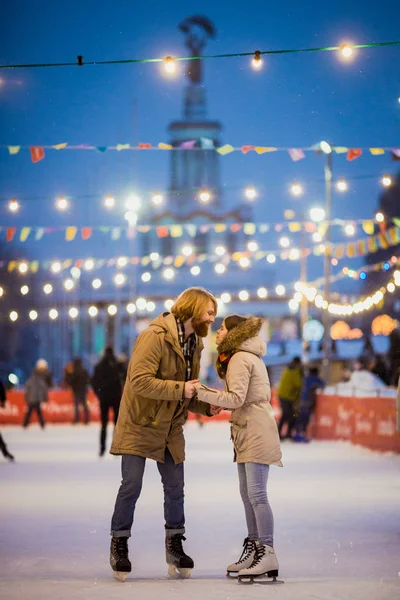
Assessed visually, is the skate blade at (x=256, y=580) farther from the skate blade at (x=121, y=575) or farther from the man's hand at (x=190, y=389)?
the man's hand at (x=190, y=389)

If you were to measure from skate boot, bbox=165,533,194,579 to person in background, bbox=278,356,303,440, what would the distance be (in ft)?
49.0

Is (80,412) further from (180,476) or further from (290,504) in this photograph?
(180,476)

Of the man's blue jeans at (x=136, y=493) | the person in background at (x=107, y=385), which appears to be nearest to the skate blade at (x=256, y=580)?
the man's blue jeans at (x=136, y=493)

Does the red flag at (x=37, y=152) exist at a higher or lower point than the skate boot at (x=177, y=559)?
higher

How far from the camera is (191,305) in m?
7.11

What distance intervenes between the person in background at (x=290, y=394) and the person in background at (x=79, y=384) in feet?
23.1

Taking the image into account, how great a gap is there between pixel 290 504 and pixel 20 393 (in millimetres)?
20739

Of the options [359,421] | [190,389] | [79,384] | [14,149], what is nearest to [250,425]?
[190,389]

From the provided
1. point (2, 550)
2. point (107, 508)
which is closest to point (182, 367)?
point (2, 550)

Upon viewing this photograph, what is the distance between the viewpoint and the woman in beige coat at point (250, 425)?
6.98 metres

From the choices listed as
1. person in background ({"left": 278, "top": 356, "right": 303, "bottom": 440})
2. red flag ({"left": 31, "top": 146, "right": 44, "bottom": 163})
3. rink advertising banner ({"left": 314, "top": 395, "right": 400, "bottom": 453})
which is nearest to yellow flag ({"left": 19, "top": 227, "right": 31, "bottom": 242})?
person in background ({"left": 278, "top": 356, "right": 303, "bottom": 440})

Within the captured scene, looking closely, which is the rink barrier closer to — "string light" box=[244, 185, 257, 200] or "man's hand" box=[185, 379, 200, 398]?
"string light" box=[244, 185, 257, 200]

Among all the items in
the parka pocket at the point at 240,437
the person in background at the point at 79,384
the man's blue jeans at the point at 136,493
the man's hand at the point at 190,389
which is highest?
the person in background at the point at 79,384

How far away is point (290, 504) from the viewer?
10891 millimetres
